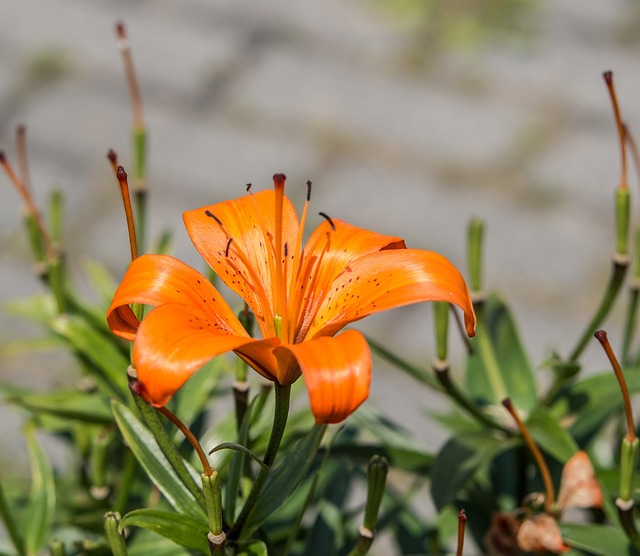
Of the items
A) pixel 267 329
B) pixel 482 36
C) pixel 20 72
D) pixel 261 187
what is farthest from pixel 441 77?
pixel 267 329

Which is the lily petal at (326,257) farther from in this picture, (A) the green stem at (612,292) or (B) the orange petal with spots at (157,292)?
(A) the green stem at (612,292)

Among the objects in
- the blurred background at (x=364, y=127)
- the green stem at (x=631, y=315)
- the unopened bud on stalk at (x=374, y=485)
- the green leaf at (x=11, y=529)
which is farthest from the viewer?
the blurred background at (x=364, y=127)

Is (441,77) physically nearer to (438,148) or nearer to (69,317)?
(438,148)

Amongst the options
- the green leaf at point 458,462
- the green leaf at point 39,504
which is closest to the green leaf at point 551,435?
the green leaf at point 458,462

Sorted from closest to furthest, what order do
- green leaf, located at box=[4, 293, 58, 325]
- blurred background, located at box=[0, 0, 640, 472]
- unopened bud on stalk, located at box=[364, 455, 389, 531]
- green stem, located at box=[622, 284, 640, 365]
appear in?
unopened bud on stalk, located at box=[364, 455, 389, 531] → green stem, located at box=[622, 284, 640, 365] → green leaf, located at box=[4, 293, 58, 325] → blurred background, located at box=[0, 0, 640, 472]

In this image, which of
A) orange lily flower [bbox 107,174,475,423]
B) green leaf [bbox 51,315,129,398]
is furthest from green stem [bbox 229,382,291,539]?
green leaf [bbox 51,315,129,398]

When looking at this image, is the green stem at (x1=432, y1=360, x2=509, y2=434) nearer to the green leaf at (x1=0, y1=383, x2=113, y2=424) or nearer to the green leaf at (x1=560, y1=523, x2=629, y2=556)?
the green leaf at (x1=560, y1=523, x2=629, y2=556)
